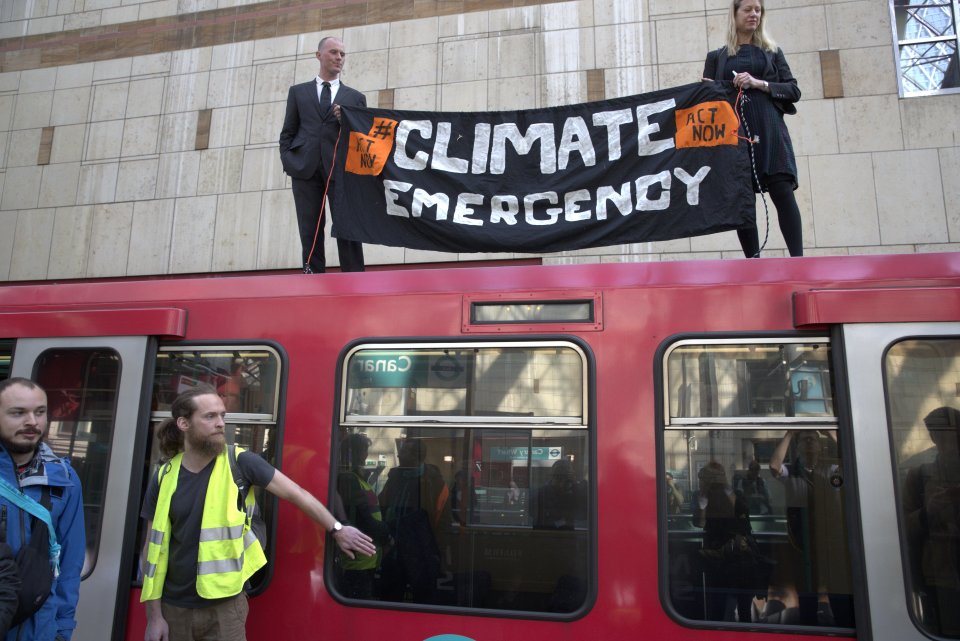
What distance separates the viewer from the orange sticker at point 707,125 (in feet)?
13.3

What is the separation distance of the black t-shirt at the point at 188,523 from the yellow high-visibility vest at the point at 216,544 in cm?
3

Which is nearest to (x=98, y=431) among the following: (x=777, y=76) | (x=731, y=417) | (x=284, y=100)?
(x=731, y=417)

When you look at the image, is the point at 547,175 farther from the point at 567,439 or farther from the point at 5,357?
the point at 5,357

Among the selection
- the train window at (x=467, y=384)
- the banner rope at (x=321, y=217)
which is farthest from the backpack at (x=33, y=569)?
the banner rope at (x=321, y=217)

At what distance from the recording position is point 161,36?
36.3 ft

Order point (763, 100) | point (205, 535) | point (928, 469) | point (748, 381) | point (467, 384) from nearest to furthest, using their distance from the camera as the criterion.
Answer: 1. point (928, 469)
2. point (205, 535)
3. point (748, 381)
4. point (467, 384)
5. point (763, 100)

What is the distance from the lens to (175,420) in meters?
3.19

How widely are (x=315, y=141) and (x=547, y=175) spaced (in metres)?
1.75

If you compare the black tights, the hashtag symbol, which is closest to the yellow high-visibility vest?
the hashtag symbol

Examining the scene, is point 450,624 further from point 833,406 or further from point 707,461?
point 833,406

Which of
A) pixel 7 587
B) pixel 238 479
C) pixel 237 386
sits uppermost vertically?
pixel 237 386

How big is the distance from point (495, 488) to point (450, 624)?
647 mm

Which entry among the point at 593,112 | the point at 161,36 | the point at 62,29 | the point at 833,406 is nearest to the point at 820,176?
the point at 593,112

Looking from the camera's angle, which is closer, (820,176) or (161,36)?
(820,176)
